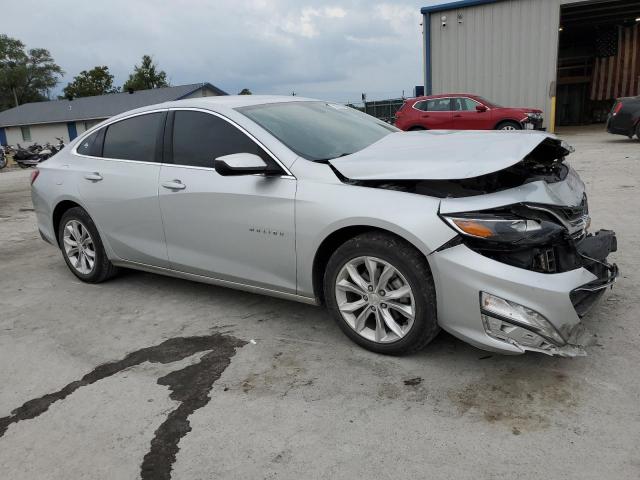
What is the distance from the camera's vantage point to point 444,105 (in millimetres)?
15766

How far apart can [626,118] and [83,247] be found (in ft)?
45.9

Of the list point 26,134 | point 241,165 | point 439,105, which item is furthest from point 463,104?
point 26,134

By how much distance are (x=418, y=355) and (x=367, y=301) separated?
1.45 ft

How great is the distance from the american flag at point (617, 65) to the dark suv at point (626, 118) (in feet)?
34.7

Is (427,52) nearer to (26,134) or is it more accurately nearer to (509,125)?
(509,125)

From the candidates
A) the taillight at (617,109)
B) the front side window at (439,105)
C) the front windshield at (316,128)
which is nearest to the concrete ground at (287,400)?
the front windshield at (316,128)

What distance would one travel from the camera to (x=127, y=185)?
4246mm

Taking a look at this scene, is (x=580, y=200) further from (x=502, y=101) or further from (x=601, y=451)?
(x=502, y=101)

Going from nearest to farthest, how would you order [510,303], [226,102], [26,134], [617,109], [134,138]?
1. [510,303]
2. [226,102]
3. [134,138]
4. [617,109]
5. [26,134]

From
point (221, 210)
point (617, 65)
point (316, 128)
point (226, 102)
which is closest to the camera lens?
point (221, 210)

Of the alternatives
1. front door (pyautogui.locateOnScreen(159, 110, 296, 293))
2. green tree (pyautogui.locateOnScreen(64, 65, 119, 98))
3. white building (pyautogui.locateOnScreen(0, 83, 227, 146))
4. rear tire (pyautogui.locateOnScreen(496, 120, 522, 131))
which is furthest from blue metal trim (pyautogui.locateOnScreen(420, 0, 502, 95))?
green tree (pyautogui.locateOnScreen(64, 65, 119, 98))

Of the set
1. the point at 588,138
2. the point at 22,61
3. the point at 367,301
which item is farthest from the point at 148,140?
the point at 22,61

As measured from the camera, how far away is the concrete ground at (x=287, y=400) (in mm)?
2320

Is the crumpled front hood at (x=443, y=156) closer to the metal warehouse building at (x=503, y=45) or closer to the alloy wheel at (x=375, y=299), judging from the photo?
the alloy wheel at (x=375, y=299)
